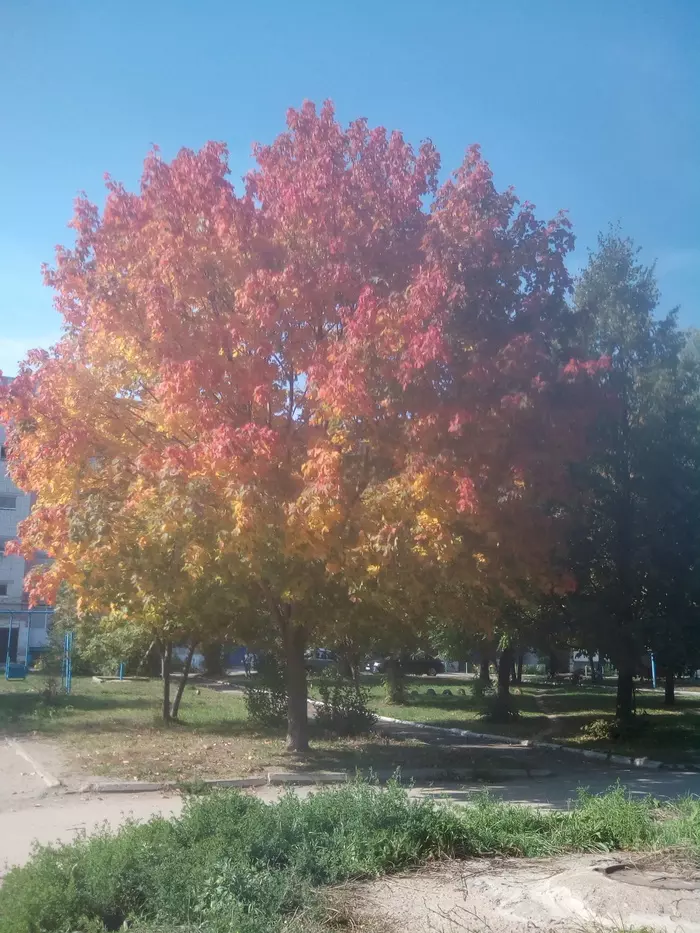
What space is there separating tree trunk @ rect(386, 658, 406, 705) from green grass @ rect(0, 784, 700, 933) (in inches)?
855

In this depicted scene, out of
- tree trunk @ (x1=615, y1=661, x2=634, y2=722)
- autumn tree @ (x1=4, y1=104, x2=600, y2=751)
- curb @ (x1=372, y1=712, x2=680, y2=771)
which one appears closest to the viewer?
autumn tree @ (x1=4, y1=104, x2=600, y2=751)

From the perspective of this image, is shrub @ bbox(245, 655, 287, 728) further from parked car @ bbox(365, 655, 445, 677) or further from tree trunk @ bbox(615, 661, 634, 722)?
parked car @ bbox(365, 655, 445, 677)

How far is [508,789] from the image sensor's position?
12.5 m

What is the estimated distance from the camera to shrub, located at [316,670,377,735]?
61.5 feet

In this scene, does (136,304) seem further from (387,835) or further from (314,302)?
(387,835)

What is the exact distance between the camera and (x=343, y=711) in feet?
62.0

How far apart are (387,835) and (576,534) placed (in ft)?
42.2

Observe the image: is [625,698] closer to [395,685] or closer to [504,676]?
[504,676]

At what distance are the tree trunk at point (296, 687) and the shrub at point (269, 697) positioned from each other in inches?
158

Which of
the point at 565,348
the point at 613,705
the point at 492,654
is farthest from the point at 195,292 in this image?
the point at 613,705

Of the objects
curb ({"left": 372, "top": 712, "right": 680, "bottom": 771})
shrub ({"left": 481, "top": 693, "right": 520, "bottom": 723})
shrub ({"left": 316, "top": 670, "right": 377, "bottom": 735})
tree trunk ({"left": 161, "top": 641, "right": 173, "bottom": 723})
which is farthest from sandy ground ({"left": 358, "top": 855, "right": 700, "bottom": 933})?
shrub ({"left": 481, "top": 693, "right": 520, "bottom": 723})

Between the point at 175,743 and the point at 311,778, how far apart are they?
501 cm

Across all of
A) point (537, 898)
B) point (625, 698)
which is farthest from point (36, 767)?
point (625, 698)

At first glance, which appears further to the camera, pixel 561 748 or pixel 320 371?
pixel 561 748
